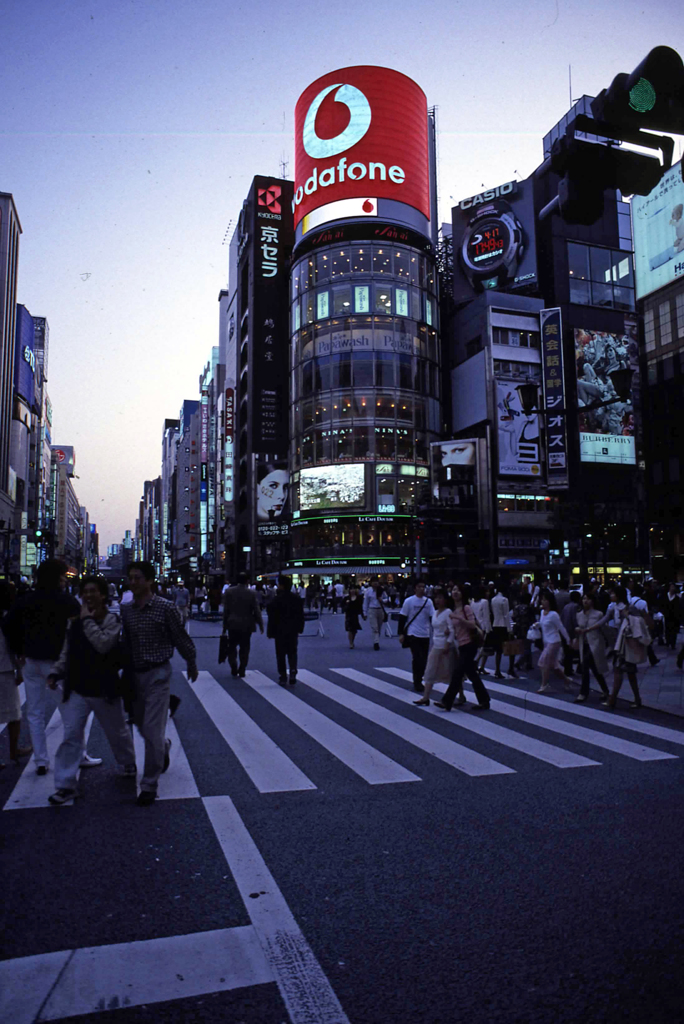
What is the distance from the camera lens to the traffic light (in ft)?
10.0

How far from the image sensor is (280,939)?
3541mm

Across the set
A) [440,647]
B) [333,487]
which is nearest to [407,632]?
[440,647]

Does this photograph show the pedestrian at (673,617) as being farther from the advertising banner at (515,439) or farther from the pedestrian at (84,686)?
the advertising banner at (515,439)

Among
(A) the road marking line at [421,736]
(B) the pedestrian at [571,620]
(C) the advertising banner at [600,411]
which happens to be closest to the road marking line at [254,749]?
(A) the road marking line at [421,736]

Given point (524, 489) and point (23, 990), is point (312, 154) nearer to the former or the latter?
point (524, 489)

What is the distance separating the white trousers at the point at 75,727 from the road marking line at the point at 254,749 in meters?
1.40

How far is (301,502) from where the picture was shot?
6488 cm

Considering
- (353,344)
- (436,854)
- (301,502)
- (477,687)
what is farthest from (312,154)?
(436,854)

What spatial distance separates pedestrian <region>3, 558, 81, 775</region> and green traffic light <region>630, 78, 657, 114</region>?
5806 mm

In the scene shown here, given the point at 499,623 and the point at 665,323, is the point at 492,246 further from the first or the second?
the point at 499,623

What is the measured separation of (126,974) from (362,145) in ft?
241

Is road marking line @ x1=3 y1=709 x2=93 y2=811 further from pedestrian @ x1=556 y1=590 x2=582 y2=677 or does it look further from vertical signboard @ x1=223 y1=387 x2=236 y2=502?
vertical signboard @ x1=223 y1=387 x2=236 y2=502

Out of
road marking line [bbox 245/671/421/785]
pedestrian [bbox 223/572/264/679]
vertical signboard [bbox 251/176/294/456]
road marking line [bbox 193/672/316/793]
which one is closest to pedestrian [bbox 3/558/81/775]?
road marking line [bbox 193/672/316/793]

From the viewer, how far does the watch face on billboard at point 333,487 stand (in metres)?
62.1
